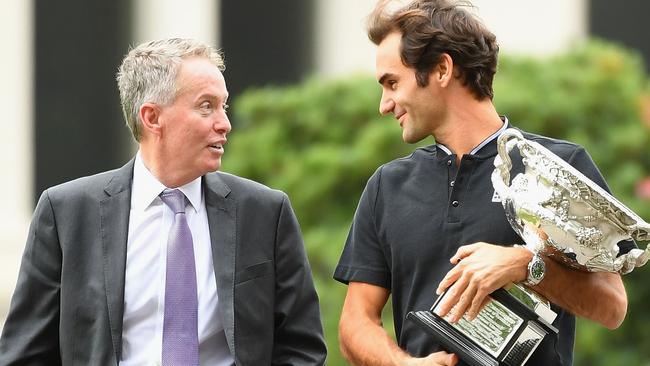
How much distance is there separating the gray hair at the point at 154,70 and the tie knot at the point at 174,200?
204 mm

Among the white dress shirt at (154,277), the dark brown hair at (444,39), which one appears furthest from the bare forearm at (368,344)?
the dark brown hair at (444,39)

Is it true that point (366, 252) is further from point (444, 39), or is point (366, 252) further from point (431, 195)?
point (444, 39)

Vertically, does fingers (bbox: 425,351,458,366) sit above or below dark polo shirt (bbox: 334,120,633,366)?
below

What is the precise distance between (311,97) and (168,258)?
15.2 ft

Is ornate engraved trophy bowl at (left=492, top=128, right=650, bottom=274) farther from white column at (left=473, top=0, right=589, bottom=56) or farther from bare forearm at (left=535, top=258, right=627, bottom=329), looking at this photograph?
white column at (left=473, top=0, right=589, bottom=56)

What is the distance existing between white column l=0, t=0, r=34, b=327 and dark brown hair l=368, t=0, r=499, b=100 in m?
9.05

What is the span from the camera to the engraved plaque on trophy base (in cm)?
391

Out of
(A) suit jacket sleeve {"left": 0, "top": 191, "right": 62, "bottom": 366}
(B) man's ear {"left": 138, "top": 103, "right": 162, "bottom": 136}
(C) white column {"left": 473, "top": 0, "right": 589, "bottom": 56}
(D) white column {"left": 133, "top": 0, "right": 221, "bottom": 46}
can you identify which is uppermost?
(B) man's ear {"left": 138, "top": 103, "right": 162, "bottom": 136}

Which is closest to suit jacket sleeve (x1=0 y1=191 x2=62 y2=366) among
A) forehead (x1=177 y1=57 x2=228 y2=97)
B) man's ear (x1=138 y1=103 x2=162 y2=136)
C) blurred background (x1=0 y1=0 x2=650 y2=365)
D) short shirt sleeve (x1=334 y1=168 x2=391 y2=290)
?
man's ear (x1=138 y1=103 x2=162 y2=136)

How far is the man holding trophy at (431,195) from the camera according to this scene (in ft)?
13.5

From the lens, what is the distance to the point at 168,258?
14.2 ft

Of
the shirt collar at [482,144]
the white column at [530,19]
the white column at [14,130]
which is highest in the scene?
the shirt collar at [482,144]

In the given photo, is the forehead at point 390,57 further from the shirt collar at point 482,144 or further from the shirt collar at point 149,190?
the shirt collar at point 149,190

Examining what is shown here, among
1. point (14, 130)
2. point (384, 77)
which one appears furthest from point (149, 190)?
point (14, 130)
